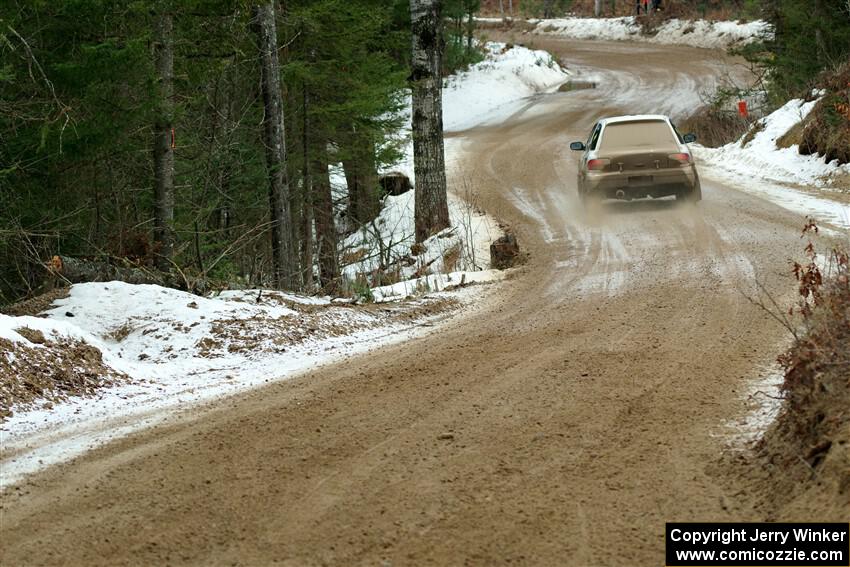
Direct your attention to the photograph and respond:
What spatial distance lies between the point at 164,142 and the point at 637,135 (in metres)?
8.39

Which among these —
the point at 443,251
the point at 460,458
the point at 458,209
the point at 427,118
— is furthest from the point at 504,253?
the point at 460,458

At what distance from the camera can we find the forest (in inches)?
405

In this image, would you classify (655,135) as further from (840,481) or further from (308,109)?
(840,481)

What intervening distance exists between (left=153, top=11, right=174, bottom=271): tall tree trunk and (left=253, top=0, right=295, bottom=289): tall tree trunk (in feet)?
7.33

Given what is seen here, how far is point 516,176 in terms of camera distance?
74.3 ft

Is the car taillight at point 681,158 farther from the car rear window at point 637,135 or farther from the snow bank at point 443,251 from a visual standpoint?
the snow bank at point 443,251

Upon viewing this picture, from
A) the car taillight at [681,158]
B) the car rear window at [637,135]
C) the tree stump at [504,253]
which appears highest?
the car rear window at [637,135]

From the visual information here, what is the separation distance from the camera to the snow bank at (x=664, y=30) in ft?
150

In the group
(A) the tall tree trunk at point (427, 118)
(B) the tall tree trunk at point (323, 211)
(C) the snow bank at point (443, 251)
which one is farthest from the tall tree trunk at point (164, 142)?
(A) the tall tree trunk at point (427, 118)

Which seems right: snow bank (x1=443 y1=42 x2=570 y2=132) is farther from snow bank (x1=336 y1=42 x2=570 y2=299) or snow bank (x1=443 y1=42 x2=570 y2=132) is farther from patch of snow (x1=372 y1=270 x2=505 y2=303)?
patch of snow (x1=372 y1=270 x2=505 y2=303)

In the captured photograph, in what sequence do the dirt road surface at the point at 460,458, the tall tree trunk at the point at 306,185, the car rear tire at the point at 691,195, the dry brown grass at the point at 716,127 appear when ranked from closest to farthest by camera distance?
the dirt road surface at the point at 460,458, the car rear tire at the point at 691,195, the tall tree trunk at the point at 306,185, the dry brown grass at the point at 716,127

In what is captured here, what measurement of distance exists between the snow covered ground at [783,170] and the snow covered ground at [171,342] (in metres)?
6.60

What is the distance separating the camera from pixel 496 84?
1586 inches

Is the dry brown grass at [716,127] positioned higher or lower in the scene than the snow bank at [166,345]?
higher
